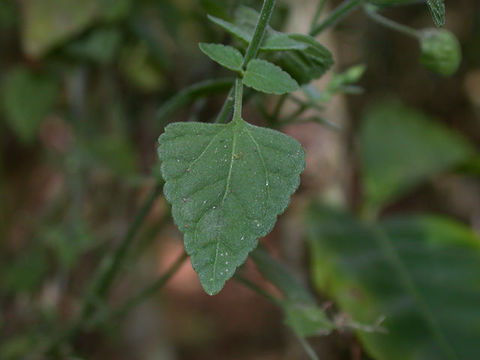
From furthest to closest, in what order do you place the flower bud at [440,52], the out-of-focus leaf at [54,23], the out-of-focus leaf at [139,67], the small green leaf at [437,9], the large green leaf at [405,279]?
1. the out-of-focus leaf at [139,67]
2. the out-of-focus leaf at [54,23]
3. the large green leaf at [405,279]
4. the flower bud at [440,52]
5. the small green leaf at [437,9]

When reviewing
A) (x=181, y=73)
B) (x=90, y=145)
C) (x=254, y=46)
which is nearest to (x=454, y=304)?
(x=254, y=46)

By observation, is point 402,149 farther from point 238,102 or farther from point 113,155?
point 238,102

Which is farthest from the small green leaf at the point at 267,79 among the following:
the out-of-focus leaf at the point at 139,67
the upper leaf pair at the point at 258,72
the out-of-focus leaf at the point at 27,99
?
the out-of-focus leaf at the point at 139,67

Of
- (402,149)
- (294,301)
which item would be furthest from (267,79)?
(402,149)

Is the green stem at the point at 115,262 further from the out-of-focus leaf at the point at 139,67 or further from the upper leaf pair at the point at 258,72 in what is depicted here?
the out-of-focus leaf at the point at 139,67

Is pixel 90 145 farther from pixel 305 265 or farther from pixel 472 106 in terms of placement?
pixel 472 106

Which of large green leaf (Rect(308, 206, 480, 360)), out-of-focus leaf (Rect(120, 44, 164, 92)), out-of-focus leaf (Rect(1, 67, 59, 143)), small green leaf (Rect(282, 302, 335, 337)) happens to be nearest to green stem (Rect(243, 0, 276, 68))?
small green leaf (Rect(282, 302, 335, 337))

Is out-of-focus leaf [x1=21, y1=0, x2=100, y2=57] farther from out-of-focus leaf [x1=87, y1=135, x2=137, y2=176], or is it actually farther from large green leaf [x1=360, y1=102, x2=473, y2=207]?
large green leaf [x1=360, y1=102, x2=473, y2=207]

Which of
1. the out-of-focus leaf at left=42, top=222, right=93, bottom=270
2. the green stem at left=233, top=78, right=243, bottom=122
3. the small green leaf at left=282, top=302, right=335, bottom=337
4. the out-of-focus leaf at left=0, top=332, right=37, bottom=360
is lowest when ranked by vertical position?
the out-of-focus leaf at left=0, top=332, right=37, bottom=360
